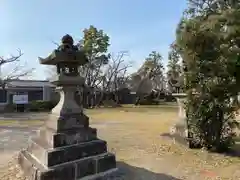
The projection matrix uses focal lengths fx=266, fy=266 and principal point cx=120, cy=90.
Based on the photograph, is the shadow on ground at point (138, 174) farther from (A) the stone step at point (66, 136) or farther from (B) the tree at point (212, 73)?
(B) the tree at point (212, 73)

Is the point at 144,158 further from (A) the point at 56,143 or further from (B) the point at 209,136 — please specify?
(A) the point at 56,143

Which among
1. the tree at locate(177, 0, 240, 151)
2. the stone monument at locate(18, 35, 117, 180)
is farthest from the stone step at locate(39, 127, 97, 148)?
the tree at locate(177, 0, 240, 151)

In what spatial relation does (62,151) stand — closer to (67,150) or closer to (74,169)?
(67,150)

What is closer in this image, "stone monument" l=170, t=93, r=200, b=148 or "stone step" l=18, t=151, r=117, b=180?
"stone step" l=18, t=151, r=117, b=180

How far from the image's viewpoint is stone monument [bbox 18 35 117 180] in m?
4.30

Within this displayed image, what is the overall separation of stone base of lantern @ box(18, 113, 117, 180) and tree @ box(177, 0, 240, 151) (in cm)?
286

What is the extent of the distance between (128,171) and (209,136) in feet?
8.52

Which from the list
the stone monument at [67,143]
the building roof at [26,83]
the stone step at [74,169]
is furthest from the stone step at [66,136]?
the building roof at [26,83]

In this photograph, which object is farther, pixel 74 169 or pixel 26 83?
pixel 26 83

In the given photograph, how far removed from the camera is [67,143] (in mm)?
4523

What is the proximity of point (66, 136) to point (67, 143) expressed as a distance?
12 centimetres

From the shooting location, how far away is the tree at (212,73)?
6.16 metres

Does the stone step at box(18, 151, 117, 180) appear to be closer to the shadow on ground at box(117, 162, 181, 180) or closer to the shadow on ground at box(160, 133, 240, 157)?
the shadow on ground at box(117, 162, 181, 180)

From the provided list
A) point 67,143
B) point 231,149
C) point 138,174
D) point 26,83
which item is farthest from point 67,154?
point 26,83
